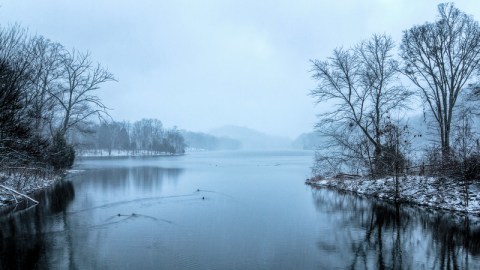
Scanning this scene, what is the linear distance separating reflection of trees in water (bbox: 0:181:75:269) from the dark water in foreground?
30mm

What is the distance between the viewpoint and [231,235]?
41.9 ft

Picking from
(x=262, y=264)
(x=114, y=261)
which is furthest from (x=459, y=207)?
(x=114, y=261)

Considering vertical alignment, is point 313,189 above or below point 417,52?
below

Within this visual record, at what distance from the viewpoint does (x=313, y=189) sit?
26766 millimetres

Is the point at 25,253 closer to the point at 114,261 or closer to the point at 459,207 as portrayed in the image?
the point at 114,261

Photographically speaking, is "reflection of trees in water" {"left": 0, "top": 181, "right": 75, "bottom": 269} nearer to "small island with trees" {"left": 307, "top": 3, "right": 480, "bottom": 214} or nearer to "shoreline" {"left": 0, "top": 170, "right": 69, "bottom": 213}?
"shoreline" {"left": 0, "top": 170, "right": 69, "bottom": 213}

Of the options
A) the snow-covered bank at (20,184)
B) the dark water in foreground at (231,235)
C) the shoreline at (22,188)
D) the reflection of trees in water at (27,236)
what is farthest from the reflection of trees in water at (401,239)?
the snow-covered bank at (20,184)

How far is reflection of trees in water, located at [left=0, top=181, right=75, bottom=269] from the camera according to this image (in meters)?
9.40

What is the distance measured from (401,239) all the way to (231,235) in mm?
6178

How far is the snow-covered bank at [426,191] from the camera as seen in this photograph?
16281 mm

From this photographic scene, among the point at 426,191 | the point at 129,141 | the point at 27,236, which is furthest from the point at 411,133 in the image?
the point at 129,141

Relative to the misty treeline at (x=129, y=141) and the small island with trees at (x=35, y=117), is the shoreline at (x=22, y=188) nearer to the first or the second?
the small island with trees at (x=35, y=117)

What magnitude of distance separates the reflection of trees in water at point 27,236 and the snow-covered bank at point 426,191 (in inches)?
685

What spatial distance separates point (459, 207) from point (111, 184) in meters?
24.7
